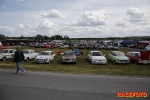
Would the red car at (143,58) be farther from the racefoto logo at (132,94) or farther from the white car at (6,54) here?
the white car at (6,54)

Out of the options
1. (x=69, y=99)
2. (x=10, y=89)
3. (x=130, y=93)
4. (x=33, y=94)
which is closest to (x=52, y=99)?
(x=69, y=99)

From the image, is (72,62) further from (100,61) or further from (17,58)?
(17,58)

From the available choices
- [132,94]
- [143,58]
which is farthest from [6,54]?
[143,58]

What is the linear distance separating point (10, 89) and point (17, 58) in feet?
11.2

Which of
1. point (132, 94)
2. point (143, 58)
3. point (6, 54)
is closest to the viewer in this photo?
point (132, 94)

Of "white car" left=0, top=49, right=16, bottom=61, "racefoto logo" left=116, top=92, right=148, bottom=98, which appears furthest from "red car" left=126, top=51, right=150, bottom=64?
"white car" left=0, top=49, right=16, bottom=61

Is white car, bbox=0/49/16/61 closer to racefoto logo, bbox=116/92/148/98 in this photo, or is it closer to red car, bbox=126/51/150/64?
racefoto logo, bbox=116/92/148/98

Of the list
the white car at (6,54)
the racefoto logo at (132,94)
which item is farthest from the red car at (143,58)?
the white car at (6,54)

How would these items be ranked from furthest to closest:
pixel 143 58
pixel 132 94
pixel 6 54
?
pixel 6 54 < pixel 143 58 < pixel 132 94

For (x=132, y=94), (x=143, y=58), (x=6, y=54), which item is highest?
(x=6, y=54)

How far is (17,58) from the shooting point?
8.83 meters

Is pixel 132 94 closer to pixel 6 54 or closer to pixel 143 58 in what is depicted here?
pixel 143 58

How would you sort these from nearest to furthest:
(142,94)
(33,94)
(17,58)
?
(33,94) → (142,94) → (17,58)

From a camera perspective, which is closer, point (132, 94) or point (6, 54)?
point (132, 94)
